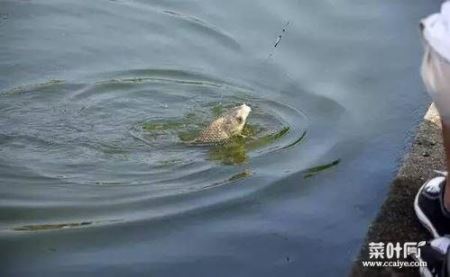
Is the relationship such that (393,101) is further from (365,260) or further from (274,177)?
(365,260)

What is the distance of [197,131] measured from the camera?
6.62 m

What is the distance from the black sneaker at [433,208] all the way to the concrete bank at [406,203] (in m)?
0.11

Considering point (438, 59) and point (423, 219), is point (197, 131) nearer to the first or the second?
point (423, 219)

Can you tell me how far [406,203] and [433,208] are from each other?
0.42 metres

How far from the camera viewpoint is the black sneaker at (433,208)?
3.97 m

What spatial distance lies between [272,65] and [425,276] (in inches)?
164

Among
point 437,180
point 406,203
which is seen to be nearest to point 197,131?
point 406,203

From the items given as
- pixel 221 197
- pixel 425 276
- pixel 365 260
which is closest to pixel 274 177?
pixel 221 197

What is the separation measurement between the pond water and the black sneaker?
0.56 m

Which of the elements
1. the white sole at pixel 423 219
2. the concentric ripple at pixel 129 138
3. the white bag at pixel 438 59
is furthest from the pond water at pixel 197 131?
the white bag at pixel 438 59

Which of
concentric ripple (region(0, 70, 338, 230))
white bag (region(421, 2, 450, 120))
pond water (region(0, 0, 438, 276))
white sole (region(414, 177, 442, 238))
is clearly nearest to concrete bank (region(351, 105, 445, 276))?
white sole (region(414, 177, 442, 238))

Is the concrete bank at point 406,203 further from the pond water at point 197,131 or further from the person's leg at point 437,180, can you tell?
the pond water at point 197,131

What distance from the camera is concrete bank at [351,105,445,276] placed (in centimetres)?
404

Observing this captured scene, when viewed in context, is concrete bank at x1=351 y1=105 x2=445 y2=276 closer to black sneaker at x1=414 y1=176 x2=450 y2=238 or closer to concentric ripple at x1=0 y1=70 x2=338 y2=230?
black sneaker at x1=414 y1=176 x2=450 y2=238
